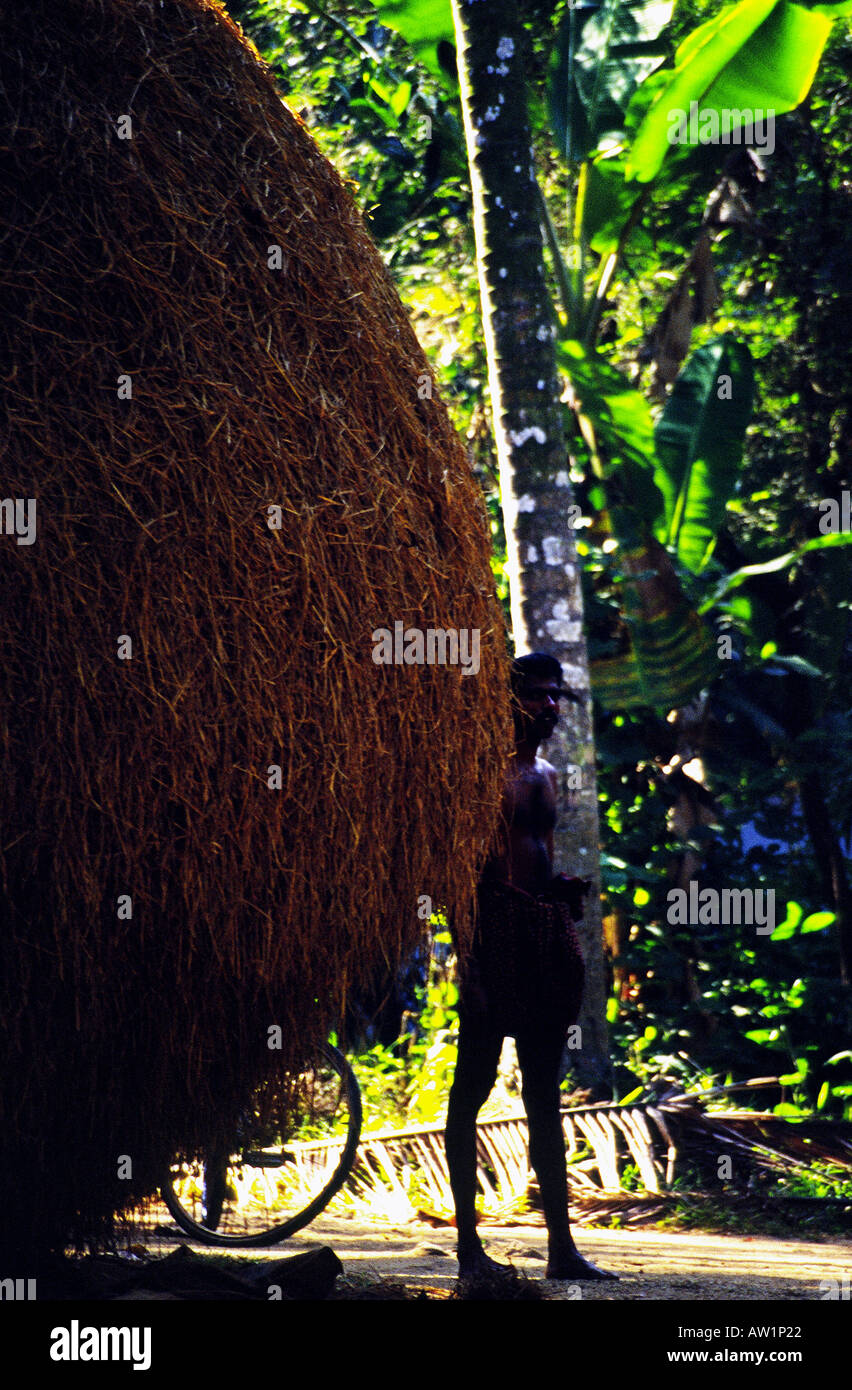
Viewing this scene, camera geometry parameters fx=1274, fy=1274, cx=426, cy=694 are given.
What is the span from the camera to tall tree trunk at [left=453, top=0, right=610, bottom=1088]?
5418 millimetres

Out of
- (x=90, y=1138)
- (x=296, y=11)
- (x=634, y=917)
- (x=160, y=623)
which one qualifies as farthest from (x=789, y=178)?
(x=90, y=1138)

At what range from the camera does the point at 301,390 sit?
3.01 metres

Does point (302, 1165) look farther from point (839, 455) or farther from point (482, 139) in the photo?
point (839, 455)

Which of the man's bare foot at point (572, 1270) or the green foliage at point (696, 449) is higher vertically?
the green foliage at point (696, 449)

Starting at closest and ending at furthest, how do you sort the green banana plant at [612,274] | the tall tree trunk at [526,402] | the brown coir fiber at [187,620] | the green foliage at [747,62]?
1. the brown coir fiber at [187,620]
2. the tall tree trunk at [526,402]
3. the green foliage at [747,62]
4. the green banana plant at [612,274]

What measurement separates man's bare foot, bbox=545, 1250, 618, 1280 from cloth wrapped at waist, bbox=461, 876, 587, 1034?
0.64 metres

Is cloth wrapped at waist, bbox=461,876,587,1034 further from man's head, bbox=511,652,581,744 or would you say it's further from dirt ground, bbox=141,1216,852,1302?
dirt ground, bbox=141,1216,852,1302

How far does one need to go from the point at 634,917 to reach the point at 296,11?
5.93 metres

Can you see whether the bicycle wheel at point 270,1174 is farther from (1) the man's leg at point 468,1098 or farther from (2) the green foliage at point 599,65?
(2) the green foliage at point 599,65

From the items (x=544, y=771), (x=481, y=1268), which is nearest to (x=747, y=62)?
(x=544, y=771)

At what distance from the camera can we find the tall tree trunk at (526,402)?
5.42 m

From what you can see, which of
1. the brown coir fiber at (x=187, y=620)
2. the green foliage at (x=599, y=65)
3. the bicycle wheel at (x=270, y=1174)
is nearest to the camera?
the brown coir fiber at (x=187, y=620)

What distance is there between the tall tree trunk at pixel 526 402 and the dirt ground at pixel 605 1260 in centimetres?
111

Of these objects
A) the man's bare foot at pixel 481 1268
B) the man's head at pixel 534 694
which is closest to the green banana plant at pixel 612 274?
the man's head at pixel 534 694
